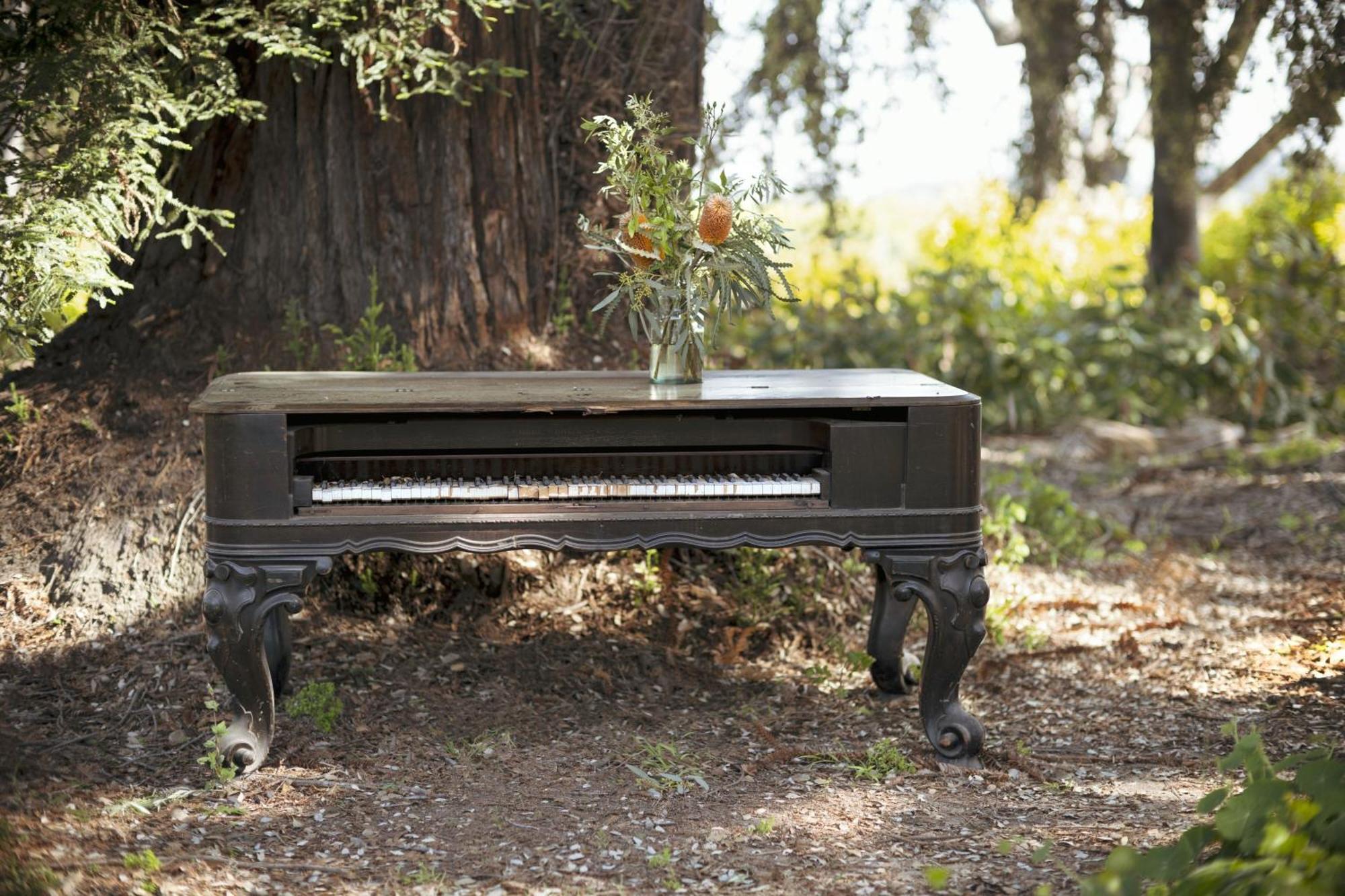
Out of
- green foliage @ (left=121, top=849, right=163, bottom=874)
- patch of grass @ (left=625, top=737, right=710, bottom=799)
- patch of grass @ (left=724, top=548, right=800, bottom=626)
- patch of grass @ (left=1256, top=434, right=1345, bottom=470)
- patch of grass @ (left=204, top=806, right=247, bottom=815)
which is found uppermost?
patch of grass @ (left=1256, top=434, right=1345, bottom=470)

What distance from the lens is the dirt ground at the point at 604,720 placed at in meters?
3.04

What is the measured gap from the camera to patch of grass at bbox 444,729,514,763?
3.71 meters

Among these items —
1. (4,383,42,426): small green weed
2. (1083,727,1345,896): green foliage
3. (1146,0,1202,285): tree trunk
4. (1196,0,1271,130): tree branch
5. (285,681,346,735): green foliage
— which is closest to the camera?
(1083,727,1345,896): green foliage

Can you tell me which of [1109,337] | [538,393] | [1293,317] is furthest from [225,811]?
[1293,317]

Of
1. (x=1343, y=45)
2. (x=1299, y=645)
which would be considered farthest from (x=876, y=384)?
(x=1343, y=45)

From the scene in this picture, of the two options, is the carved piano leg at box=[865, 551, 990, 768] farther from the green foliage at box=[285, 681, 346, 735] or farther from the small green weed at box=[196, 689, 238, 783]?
the small green weed at box=[196, 689, 238, 783]

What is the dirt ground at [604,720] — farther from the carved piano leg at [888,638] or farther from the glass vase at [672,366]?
the glass vase at [672,366]

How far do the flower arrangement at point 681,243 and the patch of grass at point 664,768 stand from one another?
1.10m

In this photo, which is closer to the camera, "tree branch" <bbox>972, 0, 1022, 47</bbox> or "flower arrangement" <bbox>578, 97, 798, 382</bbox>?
"flower arrangement" <bbox>578, 97, 798, 382</bbox>

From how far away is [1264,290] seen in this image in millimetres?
8859

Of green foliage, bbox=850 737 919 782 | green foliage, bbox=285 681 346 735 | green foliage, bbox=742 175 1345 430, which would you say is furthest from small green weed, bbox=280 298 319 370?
green foliage, bbox=742 175 1345 430

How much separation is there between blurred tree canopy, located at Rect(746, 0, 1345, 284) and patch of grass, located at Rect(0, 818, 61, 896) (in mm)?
5467

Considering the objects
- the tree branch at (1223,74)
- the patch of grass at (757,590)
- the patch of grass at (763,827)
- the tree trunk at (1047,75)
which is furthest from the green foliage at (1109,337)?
the patch of grass at (763,827)

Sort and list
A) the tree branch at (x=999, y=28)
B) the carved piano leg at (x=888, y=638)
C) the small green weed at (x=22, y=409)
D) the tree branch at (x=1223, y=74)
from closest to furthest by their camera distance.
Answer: the carved piano leg at (x=888, y=638), the small green weed at (x=22, y=409), the tree branch at (x=1223, y=74), the tree branch at (x=999, y=28)
